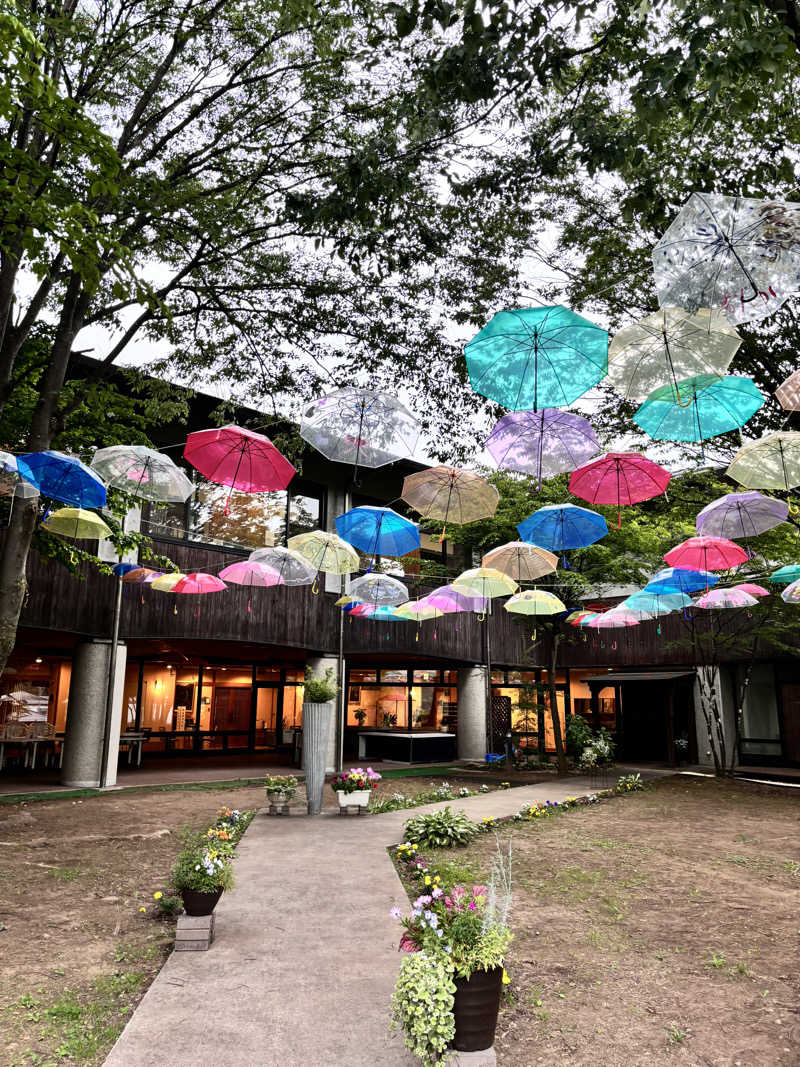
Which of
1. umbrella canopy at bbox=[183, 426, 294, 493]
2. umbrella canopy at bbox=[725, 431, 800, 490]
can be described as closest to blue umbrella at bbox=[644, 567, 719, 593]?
umbrella canopy at bbox=[725, 431, 800, 490]

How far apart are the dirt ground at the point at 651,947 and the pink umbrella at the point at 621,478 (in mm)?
4379

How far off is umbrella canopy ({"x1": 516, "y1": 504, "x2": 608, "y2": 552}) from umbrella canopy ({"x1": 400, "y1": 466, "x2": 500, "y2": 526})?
1329 mm

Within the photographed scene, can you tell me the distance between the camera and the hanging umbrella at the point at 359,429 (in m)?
7.25

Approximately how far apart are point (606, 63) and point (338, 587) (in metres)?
14.5

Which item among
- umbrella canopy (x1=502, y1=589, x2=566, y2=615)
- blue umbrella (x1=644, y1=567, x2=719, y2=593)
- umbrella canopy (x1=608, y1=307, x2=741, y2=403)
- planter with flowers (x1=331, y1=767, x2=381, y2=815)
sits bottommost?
planter with flowers (x1=331, y1=767, x2=381, y2=815)

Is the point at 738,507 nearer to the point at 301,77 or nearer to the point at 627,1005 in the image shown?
the point at 627,1005

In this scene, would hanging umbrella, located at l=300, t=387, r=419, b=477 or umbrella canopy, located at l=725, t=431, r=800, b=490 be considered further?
hanging umbrella, located at l=300, t=387, r=419, b=477

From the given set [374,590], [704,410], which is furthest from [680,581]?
[704,410]

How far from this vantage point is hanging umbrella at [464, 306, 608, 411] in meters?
5.41

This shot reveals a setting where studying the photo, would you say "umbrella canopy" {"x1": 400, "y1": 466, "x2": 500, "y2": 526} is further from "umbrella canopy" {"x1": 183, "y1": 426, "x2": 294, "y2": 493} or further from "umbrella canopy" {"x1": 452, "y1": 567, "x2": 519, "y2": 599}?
"umbrella canopy" {"x1": 452, "y1": 567, "x2": 519, "y2": 599}

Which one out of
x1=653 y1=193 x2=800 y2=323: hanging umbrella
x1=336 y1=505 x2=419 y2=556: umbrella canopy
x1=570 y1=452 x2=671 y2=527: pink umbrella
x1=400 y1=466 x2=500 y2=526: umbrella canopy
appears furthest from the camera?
x1=336 y1=505 x2=419 y2=556: umbrella canopy

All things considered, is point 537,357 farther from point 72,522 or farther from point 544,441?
point 72,522

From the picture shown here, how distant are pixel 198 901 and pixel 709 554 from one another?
8120mm

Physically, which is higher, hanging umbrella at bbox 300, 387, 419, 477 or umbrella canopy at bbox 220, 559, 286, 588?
hanging umbrella at bbox 300, 387, 419, 477
